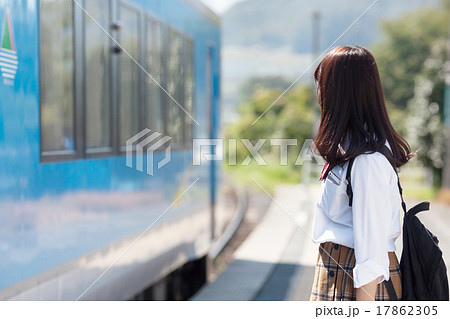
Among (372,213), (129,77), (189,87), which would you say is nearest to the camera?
(372,213)

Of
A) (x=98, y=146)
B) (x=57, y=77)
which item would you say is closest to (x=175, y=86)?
(x=98, y=146)

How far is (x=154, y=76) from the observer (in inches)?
192

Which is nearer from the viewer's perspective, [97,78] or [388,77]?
[97,78]

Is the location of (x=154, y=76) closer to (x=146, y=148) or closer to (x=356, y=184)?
(x=146, y=148)

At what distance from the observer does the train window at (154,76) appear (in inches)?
188

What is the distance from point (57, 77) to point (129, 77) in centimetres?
99

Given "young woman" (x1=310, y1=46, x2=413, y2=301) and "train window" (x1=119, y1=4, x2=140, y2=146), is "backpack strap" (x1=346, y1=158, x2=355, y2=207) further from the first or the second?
"train window" (x1=119, y1=4, x2=140, y2=146)

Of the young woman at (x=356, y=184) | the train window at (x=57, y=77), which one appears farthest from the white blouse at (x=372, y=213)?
the train window at (x=57, y=77)

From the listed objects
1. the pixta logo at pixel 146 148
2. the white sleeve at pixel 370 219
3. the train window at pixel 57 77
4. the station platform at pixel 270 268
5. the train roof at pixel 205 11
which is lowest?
the station platform at pixel 270 268

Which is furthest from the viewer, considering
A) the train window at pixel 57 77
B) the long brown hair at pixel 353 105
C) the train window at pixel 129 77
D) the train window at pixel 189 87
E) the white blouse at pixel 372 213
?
the train window at pixel 189 87

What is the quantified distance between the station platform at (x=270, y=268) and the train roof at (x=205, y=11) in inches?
80.6

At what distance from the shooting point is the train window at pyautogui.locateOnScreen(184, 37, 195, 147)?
5789 millimetres

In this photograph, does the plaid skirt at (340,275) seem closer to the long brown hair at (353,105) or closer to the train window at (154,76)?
the long brown hair at (353,105)

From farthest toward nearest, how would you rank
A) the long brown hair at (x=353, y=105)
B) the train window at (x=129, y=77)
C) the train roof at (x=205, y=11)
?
the train roof at (x=205, y=11) → the train window at (x=129, y=77) → the long brown hair at (x=353, y=105)
